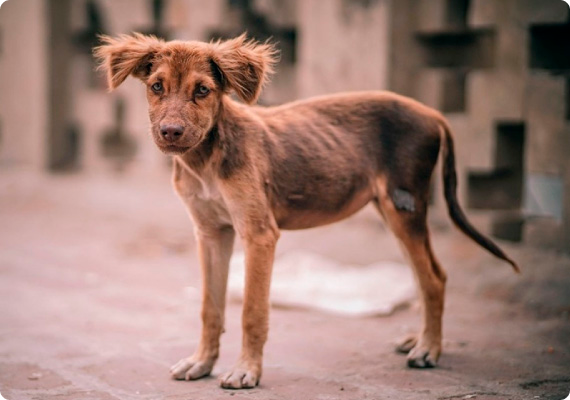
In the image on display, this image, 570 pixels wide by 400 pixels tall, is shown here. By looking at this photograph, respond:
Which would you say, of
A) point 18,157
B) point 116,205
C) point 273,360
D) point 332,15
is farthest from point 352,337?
point 18,157

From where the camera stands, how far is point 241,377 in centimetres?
384

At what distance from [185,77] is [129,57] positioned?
1.12ft

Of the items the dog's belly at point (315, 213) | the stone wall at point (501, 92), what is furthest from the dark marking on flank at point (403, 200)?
the stone wall at point (501, 92)

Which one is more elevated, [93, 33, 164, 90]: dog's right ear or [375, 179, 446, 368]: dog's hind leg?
[93, 33, 164, 90]: dog's right ear

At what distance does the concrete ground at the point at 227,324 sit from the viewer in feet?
12.8

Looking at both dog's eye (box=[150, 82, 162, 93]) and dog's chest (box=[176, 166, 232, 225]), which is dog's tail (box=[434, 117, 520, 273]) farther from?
dog's eye (box=[150, 82, 162, 93])

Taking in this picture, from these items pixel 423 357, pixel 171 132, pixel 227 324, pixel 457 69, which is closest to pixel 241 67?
pixel 171 132

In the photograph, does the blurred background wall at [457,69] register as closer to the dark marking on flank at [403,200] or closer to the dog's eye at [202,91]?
the dark marking on flank at [403,200]

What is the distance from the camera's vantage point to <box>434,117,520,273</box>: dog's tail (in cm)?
450

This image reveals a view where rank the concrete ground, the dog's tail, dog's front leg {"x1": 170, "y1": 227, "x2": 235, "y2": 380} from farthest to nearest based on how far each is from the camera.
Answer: the dog's tail < dog's front leg {"x1": 170, "y1": 227, "x2": 235, "y2": 380} < the concrete ground

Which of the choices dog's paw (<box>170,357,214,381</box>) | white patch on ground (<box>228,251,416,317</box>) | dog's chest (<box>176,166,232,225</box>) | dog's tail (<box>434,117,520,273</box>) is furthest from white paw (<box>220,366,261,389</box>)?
white patch on ground (<box>228,251,416,317</box>)

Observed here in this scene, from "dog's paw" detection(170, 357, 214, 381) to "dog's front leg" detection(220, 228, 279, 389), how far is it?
0.22m

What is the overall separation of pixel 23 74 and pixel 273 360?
633 centimetres

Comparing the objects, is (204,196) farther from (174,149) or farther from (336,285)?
(336,285)
